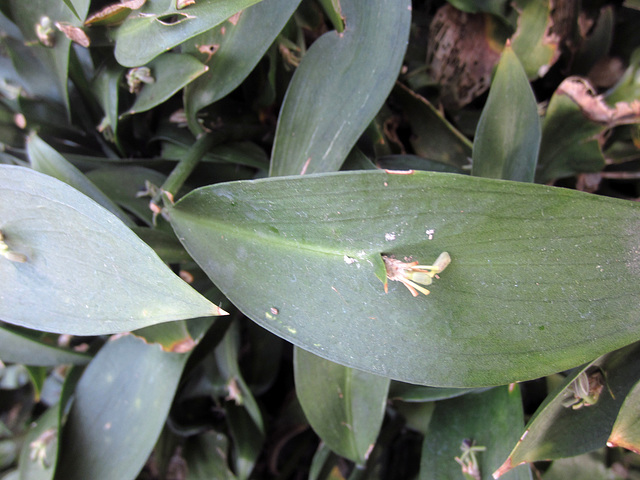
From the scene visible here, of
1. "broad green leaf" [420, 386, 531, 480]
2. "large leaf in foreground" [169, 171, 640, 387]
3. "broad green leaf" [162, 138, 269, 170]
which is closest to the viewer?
"large leaf in foreground" [169, 171, 640, 387]

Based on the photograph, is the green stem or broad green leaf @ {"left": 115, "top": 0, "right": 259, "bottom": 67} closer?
broad green leaf @ {"left": 115, "top": 0, "right": 259, "bottom": 67}

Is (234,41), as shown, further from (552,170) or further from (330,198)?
(552,170)

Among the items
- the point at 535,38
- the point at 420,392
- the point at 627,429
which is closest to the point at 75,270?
the point at 420,392

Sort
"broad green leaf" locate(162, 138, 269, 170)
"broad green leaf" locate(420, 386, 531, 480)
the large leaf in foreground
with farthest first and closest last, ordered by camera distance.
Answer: "broad green leaf" locate(162, 138, 269, 170) → "broad green leaf" locate(420, 386, 531, 480) → the large leaf in foreground

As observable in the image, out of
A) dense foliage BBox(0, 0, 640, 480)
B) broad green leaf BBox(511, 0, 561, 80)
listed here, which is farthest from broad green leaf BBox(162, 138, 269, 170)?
broad green leaf BBox(511, 0, 561, 80)

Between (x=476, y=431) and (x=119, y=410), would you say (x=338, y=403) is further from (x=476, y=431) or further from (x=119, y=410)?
(x=119, y=410)

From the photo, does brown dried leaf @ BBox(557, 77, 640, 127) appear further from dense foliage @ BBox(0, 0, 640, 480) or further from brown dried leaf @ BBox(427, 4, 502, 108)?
brown dried leaf @ BBox(427, 4, 502, 108)

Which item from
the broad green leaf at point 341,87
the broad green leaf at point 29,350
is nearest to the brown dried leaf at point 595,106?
the broad green leaf at point 341,87
